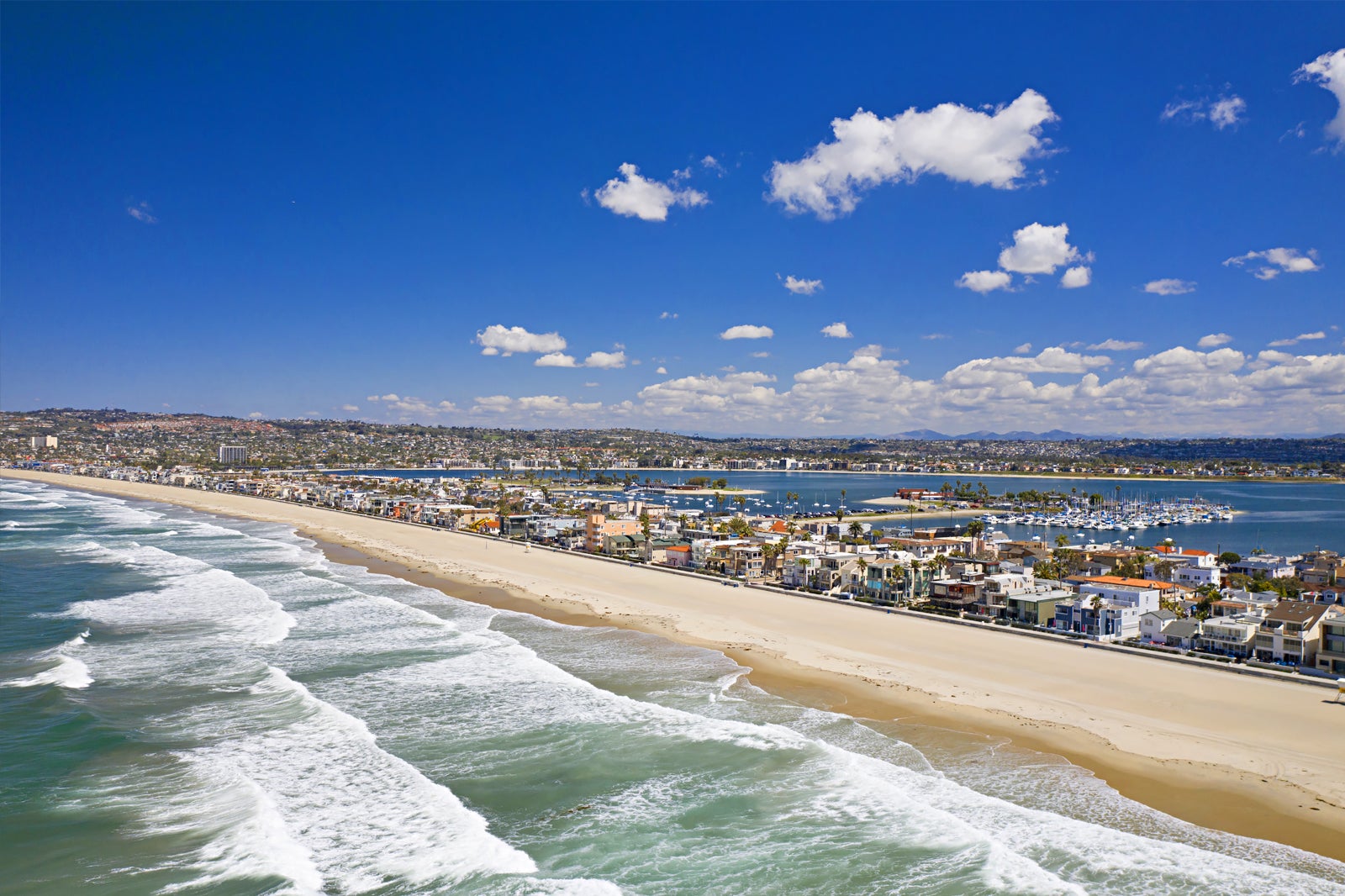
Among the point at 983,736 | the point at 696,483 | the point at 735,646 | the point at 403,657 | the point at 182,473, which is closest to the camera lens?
the point at 983,736

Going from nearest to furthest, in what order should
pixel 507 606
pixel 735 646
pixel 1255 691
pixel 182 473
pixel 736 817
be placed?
pixel 736 817 < pixel 1255 691 < pixel 735 646 < pixel 507 606 < pixel 182 473

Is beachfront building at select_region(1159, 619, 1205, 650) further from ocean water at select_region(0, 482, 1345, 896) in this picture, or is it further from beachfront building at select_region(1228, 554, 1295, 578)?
beachfront building at select_region(1228, 554, 1295, 578)

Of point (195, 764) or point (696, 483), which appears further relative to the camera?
point (696, 483)

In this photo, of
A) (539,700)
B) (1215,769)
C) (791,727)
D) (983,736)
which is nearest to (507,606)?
(539,700)

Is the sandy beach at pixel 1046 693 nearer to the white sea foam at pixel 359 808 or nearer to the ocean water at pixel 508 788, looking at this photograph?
the ocean water at pixel 508 788

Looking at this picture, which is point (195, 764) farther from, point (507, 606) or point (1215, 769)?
point (1215, 769)

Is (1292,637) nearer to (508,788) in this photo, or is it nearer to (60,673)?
(508,788)
